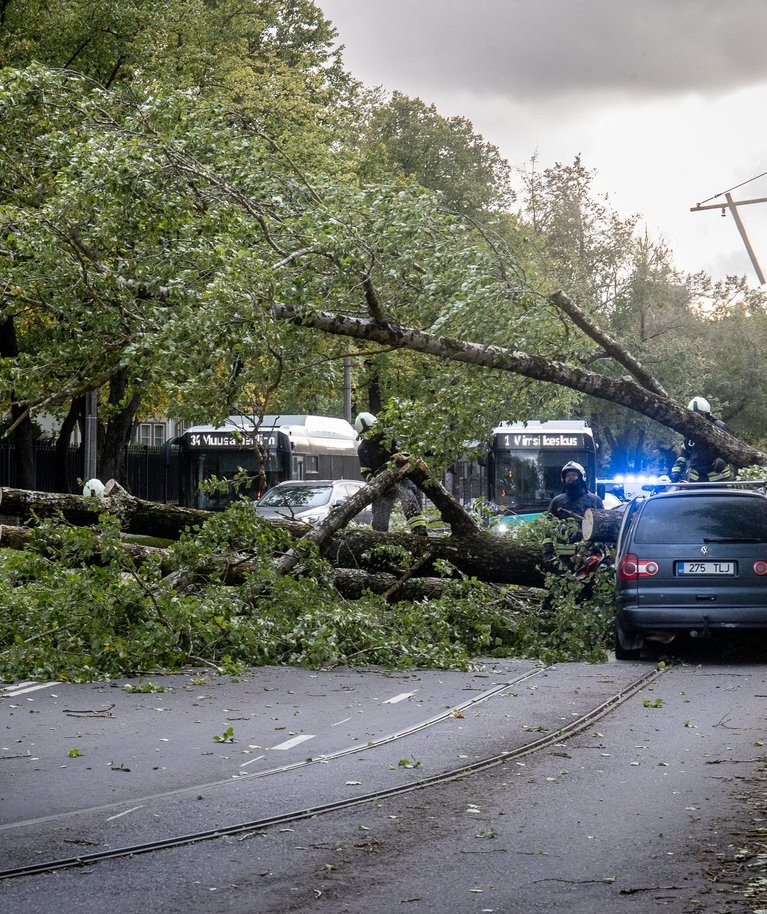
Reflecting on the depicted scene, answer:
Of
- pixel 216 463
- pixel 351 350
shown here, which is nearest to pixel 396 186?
pixel 351 350

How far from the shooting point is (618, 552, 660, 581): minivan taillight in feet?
43.5

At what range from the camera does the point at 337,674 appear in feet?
39.9

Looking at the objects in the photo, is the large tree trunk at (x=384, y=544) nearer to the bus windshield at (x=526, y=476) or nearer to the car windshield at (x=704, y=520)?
the car windshield at (x=704, y=520)

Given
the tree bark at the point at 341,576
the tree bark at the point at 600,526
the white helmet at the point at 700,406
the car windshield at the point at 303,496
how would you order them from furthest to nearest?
the car windshield at the point at 303,496 → the white helmet at the point at 700,406 → the tree bark at the point at 600,526 → the tree bark at the point at 341,576

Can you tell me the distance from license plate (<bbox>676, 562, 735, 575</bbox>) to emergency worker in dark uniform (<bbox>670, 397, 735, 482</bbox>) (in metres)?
3.84

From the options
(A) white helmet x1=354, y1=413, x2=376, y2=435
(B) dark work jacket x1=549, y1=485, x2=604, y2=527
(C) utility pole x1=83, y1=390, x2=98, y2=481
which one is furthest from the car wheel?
(C) utility pole x1=83, y1=390, x2=98, y2=481

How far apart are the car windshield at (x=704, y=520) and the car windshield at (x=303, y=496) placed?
581 inches

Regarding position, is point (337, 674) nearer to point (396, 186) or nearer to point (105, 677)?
point (105, 677)

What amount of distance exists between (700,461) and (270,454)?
17041 mm

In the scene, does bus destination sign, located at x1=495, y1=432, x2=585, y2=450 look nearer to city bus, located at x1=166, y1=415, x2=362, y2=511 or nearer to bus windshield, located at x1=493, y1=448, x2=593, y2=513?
bus windshield, located at x1=493, y1=448, x2=593, y2=513

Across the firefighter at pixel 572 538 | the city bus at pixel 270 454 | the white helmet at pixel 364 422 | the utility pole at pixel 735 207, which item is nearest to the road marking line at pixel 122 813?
the firefighter at pixel 572 538

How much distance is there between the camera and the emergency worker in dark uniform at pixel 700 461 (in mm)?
17281

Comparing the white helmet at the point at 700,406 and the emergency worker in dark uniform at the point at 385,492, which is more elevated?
the white helmet at the point at 700,406

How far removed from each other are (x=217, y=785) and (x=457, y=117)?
50.9 m
